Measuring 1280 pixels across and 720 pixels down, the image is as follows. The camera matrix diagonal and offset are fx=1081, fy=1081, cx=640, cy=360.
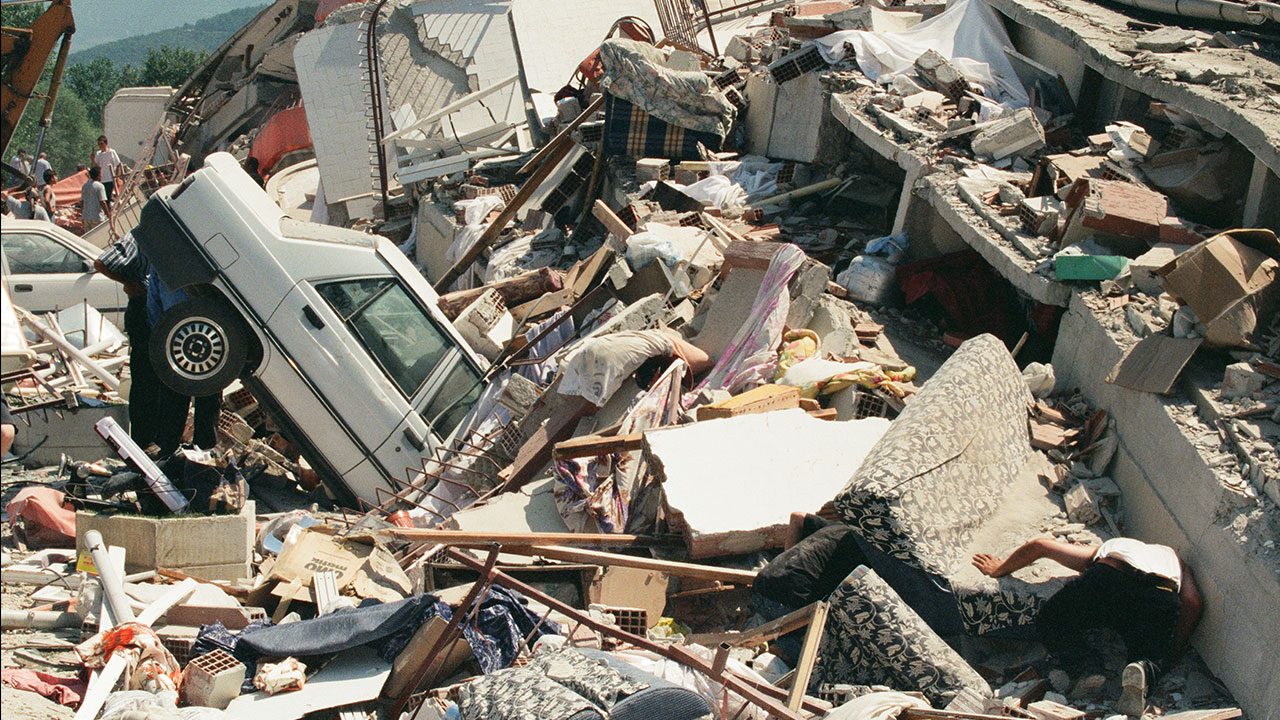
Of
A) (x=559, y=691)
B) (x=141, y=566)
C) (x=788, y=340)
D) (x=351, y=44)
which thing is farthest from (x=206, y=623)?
(x=351, y=44)

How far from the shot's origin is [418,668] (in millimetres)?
5020

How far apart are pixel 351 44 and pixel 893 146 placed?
11480 millimetres

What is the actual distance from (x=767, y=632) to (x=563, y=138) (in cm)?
850

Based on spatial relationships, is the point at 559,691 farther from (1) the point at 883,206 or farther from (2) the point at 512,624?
(1) the point at 883,206

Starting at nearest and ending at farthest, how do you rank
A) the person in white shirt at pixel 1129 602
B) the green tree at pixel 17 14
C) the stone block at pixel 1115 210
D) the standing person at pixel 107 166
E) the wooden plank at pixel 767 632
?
the green tree at pixel 17 14 → the person in white shirt at pixel 1129 602 → the wooden plank at pixel 767 632 → the stone block at pixel 1115 210 → the standing person at pixel 107 166

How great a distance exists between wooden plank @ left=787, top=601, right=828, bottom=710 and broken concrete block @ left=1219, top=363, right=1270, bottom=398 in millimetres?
2459

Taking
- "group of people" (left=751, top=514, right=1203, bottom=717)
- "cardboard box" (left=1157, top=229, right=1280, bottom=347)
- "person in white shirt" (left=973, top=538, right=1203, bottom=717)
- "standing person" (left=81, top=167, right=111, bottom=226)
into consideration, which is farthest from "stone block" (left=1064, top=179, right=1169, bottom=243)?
"standing person" (left=81, top=167, right=111, bottom=226)

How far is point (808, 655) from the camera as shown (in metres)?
4.59

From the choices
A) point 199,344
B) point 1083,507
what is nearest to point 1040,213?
point 1083,507

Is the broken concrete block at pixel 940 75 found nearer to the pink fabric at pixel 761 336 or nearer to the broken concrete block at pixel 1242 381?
the pink fabric at pixel 761 336

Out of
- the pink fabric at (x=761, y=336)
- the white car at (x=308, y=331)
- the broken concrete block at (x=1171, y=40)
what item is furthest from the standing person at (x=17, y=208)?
the broken concrete block at (x=1171, y=40)

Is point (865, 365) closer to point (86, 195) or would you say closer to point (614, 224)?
point (614, 224)

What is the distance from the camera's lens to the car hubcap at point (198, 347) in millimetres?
7273

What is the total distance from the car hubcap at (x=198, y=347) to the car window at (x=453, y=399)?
4.70ft
